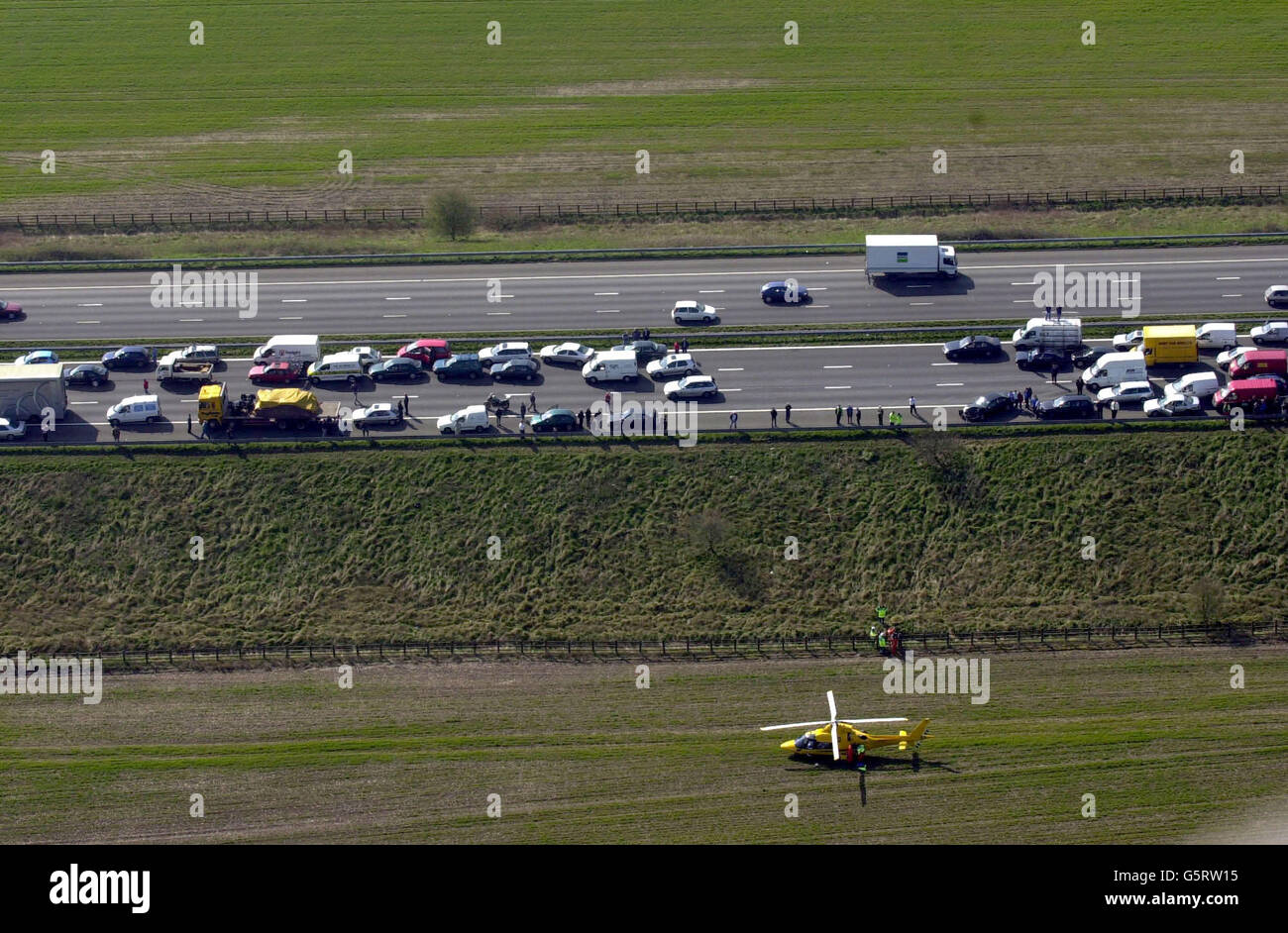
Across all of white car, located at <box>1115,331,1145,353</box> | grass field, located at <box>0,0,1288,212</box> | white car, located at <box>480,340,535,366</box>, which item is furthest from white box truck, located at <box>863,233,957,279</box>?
white car, located at <box>480,340,535,366</box>

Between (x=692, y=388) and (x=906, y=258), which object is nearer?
(x=692, y=388)

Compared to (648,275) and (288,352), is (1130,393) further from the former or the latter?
(288,352)

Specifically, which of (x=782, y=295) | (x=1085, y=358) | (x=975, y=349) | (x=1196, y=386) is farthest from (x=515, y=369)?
(x=1196, y=386)

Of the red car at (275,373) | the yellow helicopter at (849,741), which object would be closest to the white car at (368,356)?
the red car at (275,373)

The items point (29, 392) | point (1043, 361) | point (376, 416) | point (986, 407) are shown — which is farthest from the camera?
point (1043, 361)

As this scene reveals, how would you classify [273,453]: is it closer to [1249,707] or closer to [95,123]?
[1249,707]

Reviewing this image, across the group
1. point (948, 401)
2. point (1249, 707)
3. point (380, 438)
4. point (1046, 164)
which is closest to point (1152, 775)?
point (1249, 707)

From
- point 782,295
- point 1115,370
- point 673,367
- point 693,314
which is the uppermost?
point 782,295

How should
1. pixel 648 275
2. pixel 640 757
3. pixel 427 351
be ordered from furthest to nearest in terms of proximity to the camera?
pixel 648 275, pixel 427 351, pixel 640 757

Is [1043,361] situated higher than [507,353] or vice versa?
[507,353]
